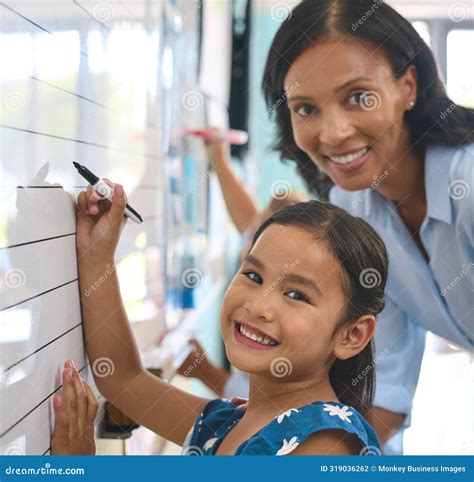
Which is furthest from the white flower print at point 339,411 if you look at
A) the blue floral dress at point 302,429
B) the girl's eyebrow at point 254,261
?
the girl's eyebrow at point 254,261

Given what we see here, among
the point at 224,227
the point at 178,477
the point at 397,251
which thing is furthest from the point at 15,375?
the point at 224,227

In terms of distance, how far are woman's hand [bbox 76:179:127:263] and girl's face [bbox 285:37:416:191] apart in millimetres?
331

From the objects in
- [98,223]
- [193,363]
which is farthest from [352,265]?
[193,363]

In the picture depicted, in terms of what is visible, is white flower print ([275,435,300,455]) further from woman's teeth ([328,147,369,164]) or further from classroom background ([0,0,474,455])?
woman's teeth ([328,147,369,164])

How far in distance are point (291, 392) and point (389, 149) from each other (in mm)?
440

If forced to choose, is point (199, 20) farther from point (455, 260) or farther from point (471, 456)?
point (471, 456)

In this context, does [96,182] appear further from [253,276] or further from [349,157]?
[349,157]

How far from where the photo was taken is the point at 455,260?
1383 millimetres

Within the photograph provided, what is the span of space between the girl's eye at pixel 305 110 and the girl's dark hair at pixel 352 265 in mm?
157

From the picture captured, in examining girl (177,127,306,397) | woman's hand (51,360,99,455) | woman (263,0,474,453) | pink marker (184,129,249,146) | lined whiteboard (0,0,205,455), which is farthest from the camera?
pink marker (184,129,249,146)

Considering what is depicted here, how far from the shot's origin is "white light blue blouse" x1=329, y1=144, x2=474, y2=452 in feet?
4.41

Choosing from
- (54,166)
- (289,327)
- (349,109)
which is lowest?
(289,327)

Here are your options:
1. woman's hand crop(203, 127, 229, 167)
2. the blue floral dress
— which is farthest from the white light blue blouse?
woman's hand crop(203, 127, 229, 167)

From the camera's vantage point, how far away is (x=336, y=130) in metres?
1.30
